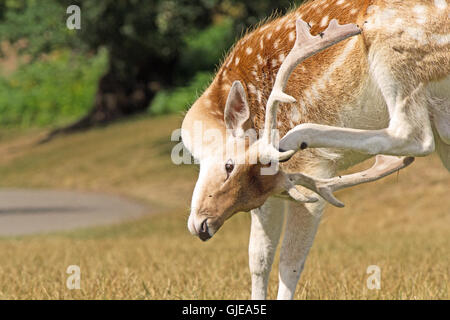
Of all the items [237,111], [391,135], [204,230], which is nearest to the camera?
[204,230]

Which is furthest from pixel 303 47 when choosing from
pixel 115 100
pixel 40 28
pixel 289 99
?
pixel 115 100

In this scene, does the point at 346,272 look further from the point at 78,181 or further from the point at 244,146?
the point at 78,181

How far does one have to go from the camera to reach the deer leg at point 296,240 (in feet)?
15.8

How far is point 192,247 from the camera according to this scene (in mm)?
10203

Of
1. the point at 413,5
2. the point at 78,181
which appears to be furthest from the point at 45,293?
the point at 78,181

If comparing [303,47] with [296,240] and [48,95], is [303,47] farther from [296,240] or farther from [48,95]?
[48,95]

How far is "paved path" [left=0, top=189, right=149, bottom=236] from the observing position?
47.5 feet

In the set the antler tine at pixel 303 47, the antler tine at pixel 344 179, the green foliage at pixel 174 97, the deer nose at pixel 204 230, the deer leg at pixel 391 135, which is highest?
the green foliage at pixel 174 97

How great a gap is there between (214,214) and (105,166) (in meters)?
18.1

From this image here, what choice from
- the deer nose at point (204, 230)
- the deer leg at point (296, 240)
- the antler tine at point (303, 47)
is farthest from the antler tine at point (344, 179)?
the deer leg at point (296, 240)

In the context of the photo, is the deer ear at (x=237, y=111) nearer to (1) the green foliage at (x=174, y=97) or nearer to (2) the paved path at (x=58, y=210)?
Answer: (2) the paved path at (x=58, y=210)

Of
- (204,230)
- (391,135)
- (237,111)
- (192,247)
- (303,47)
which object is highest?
(303,47)

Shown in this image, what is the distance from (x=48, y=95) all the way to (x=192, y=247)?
88.3 ft

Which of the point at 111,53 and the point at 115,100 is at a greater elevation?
the point at 111,53
